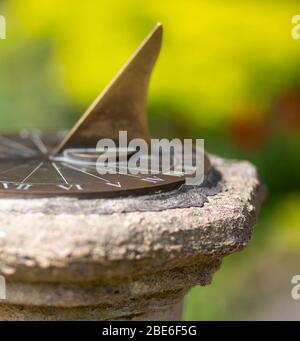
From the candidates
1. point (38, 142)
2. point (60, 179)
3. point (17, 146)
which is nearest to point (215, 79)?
point (38, 142)

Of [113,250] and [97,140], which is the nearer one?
[113,250]

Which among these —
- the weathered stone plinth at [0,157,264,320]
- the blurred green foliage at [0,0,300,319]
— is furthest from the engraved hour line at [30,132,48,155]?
the blurred green foliage at [0,0,300,319]

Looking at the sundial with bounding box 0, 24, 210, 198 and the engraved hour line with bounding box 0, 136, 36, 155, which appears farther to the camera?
the engraved hour line with bounding box 0, 136, 36, 155

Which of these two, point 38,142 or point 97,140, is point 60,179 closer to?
point 97,140

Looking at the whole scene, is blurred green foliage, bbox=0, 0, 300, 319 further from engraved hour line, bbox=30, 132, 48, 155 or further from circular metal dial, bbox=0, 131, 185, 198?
circular metal dial, bbox=0, 131, 185, 198

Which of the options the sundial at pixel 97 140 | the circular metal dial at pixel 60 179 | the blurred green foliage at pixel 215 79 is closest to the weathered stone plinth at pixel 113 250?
the circular metal dial at pixel 60 179

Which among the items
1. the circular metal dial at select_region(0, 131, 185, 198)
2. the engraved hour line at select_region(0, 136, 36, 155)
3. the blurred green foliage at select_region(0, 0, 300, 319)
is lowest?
the circular metal dial at select_region(0, 131, 185, 198)
